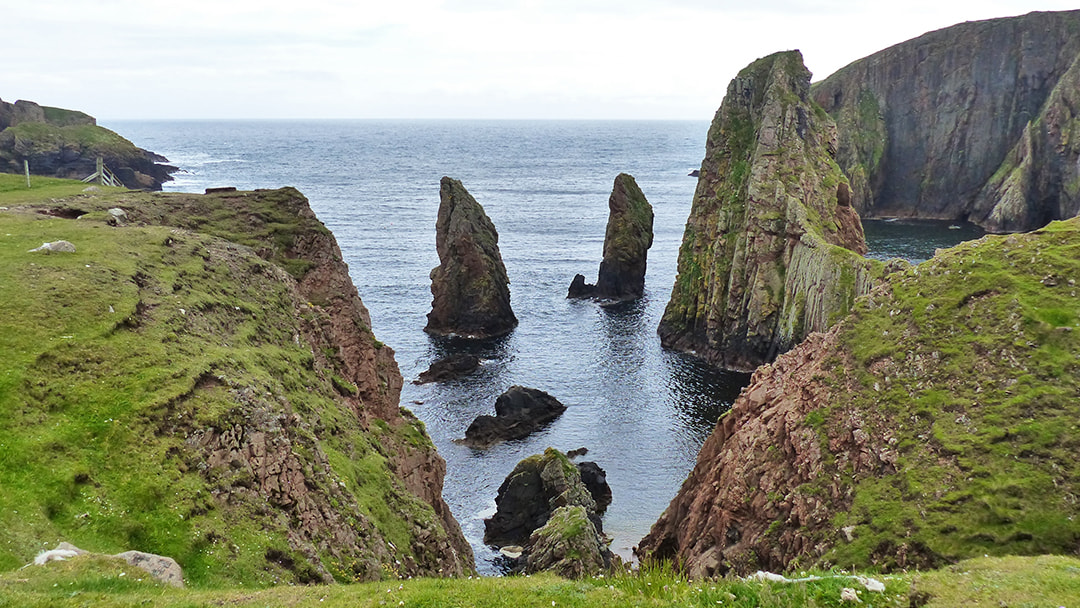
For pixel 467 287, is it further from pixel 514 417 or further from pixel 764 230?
pixel 764 230

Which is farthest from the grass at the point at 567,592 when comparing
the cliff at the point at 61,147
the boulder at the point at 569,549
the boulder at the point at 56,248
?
A: the cliff at the point at 61,147

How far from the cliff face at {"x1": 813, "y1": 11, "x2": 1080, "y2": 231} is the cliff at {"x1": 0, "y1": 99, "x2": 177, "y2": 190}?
168 metres

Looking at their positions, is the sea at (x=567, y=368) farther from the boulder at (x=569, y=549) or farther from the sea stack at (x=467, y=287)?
the boulder at (x=569, y=549)

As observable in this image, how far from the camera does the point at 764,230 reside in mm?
88125

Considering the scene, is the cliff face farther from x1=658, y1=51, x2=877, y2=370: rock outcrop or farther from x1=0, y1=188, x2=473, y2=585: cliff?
x1=0, y1=188, x2=473, y2=585: cliff

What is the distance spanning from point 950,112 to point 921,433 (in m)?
179

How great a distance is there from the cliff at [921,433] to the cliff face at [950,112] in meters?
143

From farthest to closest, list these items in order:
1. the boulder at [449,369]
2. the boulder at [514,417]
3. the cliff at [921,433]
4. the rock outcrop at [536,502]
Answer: the boulder at [449,369], the boulder at [514,417], the rock outcrop at [536,502], the cliff at [921,433]

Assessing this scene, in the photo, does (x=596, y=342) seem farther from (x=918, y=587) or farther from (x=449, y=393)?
(x=918, y=587)

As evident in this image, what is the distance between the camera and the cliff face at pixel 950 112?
175 meters

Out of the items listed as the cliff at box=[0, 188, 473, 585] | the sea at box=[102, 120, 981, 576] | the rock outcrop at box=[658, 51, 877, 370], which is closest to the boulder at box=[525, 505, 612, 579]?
the cliff at box=[0, 188, 473, 585]

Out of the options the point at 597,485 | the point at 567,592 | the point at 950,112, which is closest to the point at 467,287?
the point at 597,485

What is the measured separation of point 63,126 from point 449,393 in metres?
157

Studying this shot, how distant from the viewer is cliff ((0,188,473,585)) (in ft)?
72.3
